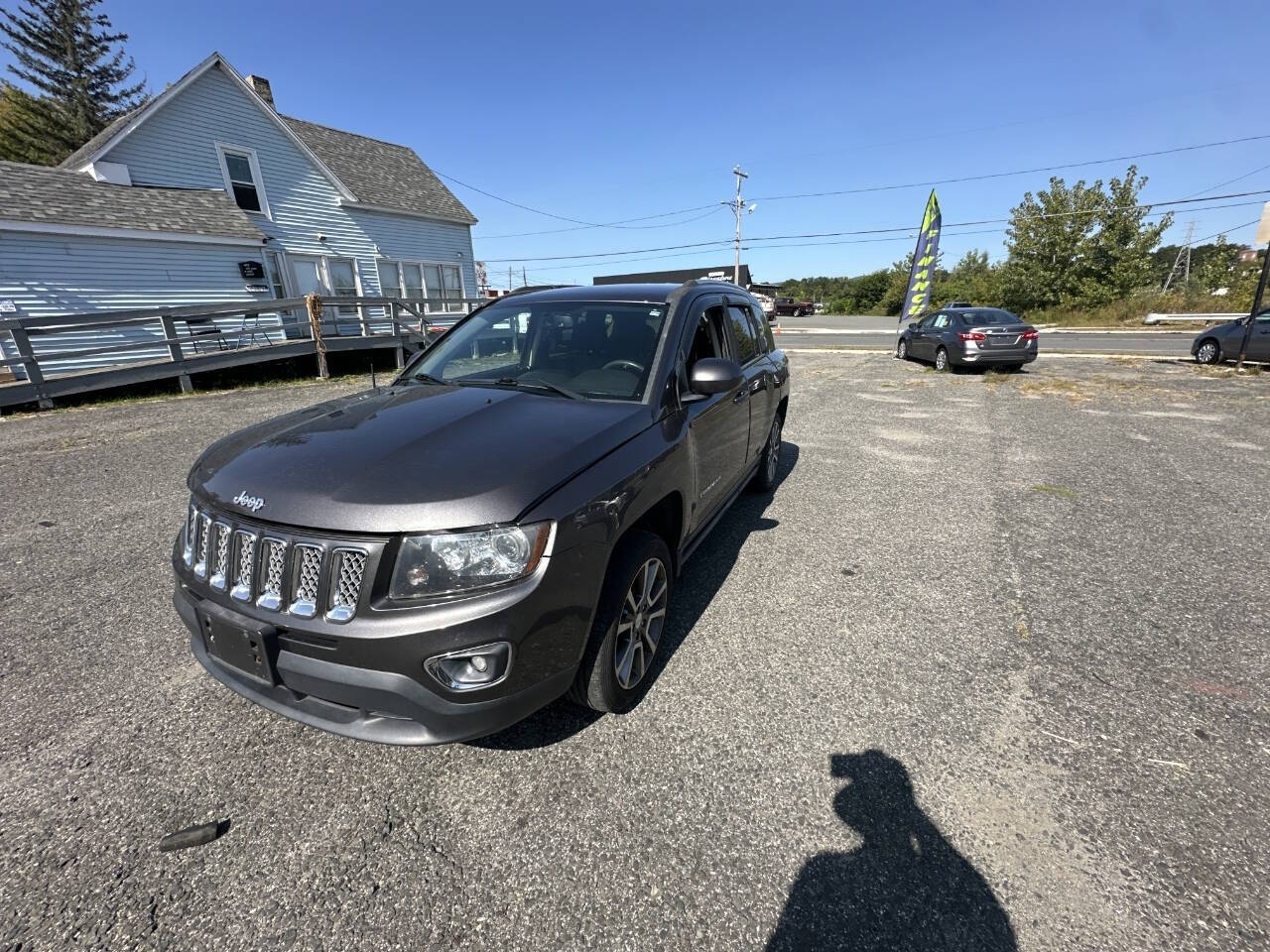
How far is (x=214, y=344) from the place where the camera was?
14.3 m

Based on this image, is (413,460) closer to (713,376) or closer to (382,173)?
(713,376)

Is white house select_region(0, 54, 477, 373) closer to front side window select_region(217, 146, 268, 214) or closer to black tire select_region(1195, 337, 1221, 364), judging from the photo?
front side window select_region(217, 146, 268, 214)

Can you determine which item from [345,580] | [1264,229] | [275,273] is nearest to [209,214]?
[275,273]

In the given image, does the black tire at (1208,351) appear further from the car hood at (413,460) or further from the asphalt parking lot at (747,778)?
the car hood at (413,460)

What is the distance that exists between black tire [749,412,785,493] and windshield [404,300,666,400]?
2078 millimetres

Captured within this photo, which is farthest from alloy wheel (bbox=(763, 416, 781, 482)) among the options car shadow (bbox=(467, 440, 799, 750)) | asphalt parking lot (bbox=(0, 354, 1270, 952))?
asphalt parking lot (bbox=(0, 354, 1270, 952))

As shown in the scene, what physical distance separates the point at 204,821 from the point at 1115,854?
3.03m

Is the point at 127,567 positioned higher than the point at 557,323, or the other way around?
the point at 557,323

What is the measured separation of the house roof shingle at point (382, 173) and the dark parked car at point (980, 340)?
56.5 feet

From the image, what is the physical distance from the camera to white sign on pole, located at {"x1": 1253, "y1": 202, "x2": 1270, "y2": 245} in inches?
415

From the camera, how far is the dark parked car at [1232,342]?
40.3ft

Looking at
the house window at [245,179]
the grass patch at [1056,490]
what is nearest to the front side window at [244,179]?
the house window at [245,179]

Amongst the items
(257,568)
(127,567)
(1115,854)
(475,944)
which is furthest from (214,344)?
(1115,854)

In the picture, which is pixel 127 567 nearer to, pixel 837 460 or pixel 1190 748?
pixel 1190 748
